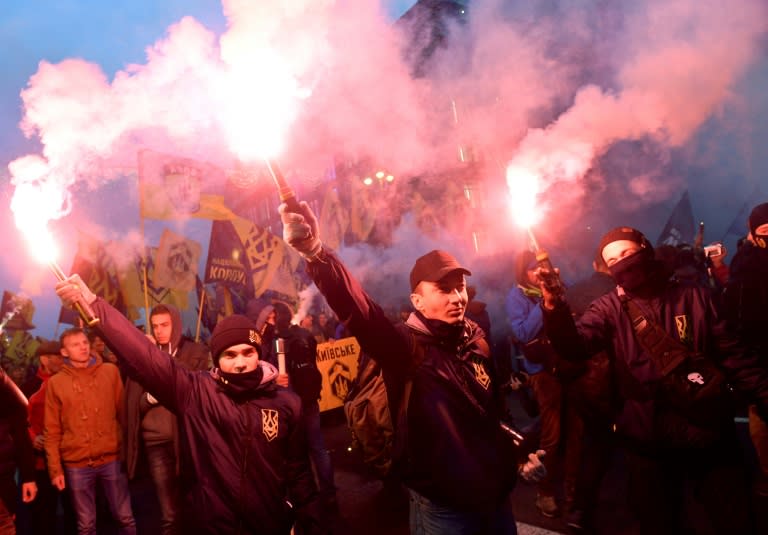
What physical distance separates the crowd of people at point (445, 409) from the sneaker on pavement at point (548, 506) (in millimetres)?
381

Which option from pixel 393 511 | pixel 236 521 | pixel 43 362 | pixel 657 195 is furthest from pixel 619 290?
pixel 657 195

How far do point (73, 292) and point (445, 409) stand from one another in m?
1.82

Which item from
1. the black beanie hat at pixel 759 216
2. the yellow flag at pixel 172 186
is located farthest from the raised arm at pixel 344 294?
the yellow flag at pixel 172 186

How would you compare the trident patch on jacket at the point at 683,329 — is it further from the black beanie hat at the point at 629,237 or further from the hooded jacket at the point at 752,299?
the hooded jacket at the point at 752,299

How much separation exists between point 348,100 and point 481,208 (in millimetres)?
7659

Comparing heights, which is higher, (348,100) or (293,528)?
(348,100)

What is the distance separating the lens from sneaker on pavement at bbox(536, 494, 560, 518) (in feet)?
14.2

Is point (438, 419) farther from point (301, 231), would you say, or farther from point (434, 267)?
point (301, 231)

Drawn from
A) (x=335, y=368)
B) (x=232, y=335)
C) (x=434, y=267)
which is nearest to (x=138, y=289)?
(x=335, y=368)

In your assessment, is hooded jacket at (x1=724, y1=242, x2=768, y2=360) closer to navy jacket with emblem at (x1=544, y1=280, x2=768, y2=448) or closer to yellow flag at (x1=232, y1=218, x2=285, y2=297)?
navy jacket with emblem at (x1=544, y1=280, x2=768, y2=448)

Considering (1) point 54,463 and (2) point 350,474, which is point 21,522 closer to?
(1) point 54,463

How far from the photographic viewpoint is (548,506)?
4.34 m

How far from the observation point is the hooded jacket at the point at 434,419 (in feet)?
7.06

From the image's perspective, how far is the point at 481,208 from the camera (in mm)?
15547
